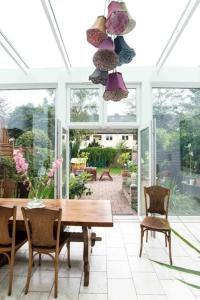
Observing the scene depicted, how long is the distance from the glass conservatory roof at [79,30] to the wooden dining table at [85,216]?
2376 millimetres

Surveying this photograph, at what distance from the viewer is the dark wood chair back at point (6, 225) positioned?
2641 mm

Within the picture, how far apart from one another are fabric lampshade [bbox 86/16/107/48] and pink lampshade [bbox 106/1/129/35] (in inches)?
4.7

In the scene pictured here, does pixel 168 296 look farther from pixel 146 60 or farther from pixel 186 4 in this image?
pixel 146 60

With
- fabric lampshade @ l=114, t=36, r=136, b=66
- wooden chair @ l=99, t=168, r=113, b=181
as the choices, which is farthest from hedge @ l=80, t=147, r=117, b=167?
fabric lampshade @ l=114, t=36, r=136, b=66

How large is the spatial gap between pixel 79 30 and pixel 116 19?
1.99m

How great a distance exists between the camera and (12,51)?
4176 millimetres

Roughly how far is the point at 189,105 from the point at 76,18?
10.0 feet

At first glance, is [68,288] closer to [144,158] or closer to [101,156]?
[144,158]

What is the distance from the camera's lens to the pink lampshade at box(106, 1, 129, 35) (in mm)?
1900

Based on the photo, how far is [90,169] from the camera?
1102cm

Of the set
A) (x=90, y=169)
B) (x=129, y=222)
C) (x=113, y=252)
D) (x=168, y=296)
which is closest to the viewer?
(x=168, y=296)

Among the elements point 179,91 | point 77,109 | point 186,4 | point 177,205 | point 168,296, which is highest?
point 186,4

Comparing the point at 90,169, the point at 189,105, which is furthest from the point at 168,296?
the point at 90,169

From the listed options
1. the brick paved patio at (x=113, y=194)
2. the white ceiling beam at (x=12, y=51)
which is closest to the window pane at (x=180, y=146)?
the brick paved patio at (x=113, y=194)
